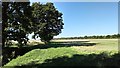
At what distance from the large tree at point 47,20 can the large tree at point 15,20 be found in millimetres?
33082

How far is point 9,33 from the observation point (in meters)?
40.4

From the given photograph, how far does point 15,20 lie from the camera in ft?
131

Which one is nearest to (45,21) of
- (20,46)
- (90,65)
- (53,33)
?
(53,33)

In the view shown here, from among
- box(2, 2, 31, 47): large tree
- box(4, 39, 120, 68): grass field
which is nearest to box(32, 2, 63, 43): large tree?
box(2, 2, 31, 47): large tree

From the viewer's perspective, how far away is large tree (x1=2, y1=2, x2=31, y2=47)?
127ft

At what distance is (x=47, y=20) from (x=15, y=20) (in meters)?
41.9

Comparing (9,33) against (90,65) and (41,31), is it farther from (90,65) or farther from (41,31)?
(41,31)

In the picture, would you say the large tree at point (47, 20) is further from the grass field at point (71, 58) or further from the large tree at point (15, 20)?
the grass field at point (71, 58)

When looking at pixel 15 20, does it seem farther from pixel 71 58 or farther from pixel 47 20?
pixel 47 20

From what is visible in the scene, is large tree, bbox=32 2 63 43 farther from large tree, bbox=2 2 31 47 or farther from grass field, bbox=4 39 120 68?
grass field, bbox=4 39 120 68

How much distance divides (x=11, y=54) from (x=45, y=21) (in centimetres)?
4328

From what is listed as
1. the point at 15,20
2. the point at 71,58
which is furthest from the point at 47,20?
the point at 71,58

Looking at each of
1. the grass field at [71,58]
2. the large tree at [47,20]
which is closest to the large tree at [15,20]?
the grass field at [71,58]

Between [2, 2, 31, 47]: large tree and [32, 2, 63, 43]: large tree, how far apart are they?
109 feet
